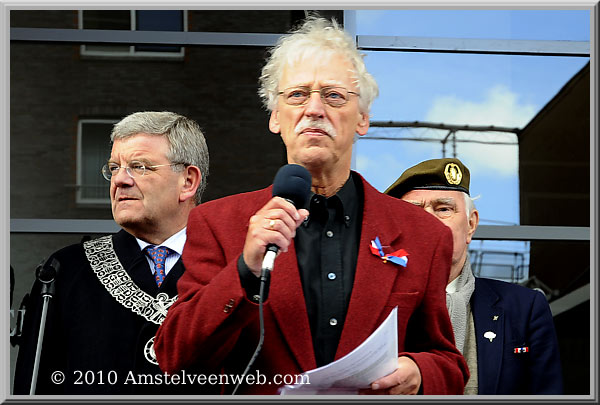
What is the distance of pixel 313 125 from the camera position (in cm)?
313

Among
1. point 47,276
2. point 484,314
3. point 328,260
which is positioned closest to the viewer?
point 328,260

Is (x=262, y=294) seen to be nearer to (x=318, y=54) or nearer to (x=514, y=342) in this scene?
(x=318, y=54)

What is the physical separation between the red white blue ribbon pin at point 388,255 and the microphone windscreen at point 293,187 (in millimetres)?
433

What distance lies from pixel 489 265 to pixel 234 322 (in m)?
3.54

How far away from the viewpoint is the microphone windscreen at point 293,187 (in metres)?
2.69

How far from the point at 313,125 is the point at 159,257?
102 centimetres

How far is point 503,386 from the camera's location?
12.6 feet

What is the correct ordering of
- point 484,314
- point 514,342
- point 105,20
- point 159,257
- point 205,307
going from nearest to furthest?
point 205,307 → point 159,257 → point 514,342 → point 484,314 → point 105,20

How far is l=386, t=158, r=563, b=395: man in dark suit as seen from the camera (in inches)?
151

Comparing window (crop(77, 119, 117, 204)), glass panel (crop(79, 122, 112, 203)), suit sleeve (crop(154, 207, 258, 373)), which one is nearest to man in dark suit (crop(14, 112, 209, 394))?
suit sleeve (crop(154, 207, 258, 373))

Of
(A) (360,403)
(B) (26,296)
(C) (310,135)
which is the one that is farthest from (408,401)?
(B) (26,296)

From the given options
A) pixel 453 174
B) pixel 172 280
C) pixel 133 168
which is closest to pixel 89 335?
pixel 172 280

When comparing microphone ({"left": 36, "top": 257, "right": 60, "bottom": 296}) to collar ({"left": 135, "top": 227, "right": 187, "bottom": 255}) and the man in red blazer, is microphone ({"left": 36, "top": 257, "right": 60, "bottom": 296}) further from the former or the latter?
the man in red blazer

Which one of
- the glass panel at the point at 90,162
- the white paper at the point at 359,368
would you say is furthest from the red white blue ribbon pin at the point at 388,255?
the glass panel at the point at 90,162
